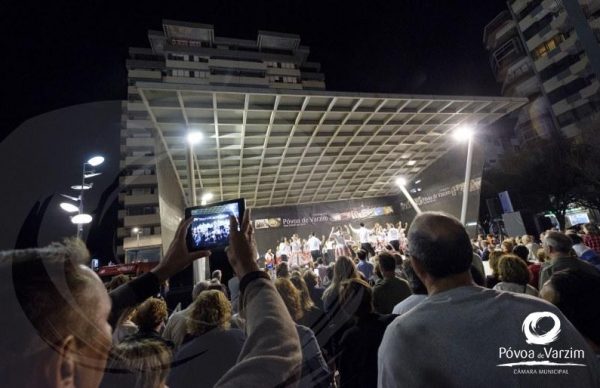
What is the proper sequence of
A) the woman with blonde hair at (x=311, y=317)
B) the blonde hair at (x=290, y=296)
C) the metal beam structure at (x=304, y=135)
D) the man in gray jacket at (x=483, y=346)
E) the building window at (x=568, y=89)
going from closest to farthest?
the man in gray jacket at (x=483, y=346) < the blonde hair at (x=290, y=296) < the woman with blonde hair at (x=311, y=317) < the metal beam structure at (x=304, y=135) < the building window at (x=568, y=89)

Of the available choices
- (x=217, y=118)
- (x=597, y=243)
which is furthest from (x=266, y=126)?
(x=597, y=243)

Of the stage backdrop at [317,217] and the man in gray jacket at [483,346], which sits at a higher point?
the stage backdrop at [317,217]

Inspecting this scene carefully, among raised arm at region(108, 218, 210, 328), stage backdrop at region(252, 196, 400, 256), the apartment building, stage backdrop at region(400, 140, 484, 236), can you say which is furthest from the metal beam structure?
the apartment building

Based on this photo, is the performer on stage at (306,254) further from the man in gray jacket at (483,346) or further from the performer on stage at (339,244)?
the man in gray jacket at (483,346)

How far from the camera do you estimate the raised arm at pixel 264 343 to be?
35.1 inches

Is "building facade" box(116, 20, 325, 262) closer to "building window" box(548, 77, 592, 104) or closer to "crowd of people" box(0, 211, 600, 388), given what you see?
"building window" box(548, 77, 592, 104)

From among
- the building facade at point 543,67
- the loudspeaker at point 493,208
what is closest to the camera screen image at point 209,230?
the loudspeaker at point 493,208

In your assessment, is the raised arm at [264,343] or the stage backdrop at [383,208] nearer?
the raised arm at [264,343]

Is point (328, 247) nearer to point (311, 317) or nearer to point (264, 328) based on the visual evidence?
point (311, 317)

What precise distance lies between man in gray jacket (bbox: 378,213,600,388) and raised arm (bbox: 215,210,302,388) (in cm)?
68

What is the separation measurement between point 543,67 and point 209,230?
5122 cm

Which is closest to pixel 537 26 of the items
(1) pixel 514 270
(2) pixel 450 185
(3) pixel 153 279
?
(2) pixel 450 185

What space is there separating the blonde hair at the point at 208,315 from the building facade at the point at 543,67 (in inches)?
1530

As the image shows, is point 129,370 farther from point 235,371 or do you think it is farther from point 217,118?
point 217,118
